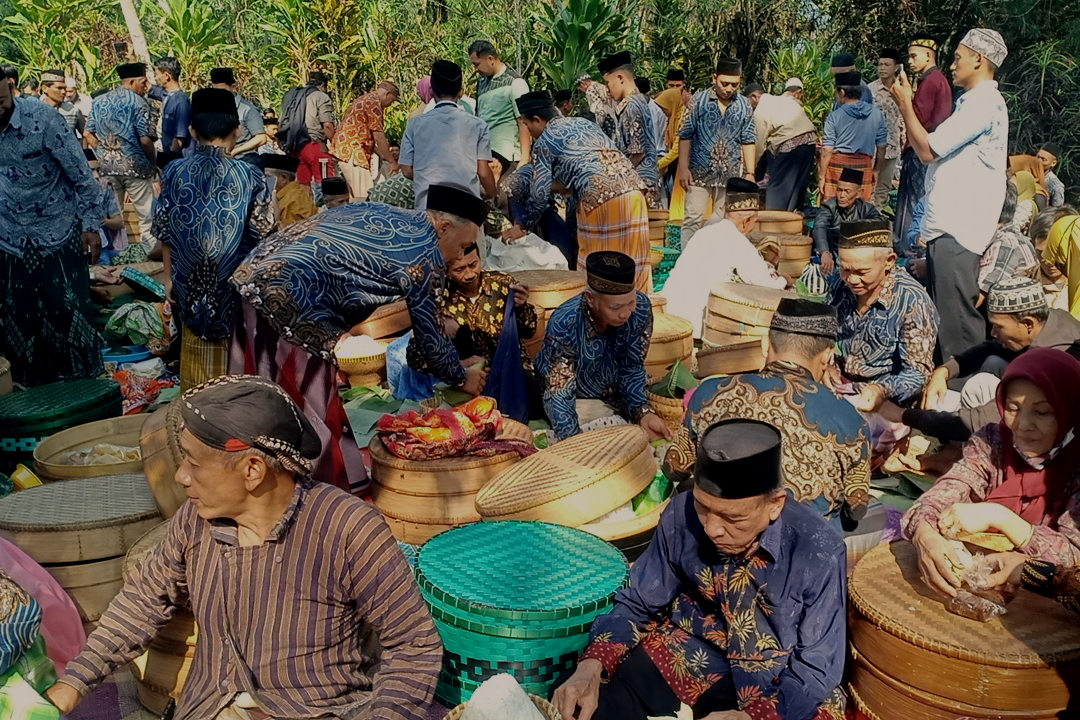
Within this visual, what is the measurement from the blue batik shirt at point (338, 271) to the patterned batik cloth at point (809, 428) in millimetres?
1235

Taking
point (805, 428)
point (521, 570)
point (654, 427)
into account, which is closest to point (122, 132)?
point (654, 427)

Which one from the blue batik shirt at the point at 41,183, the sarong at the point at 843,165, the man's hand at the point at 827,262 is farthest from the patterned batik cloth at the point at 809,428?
the sarong at the point at 843,165

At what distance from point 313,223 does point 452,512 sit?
1.21 m

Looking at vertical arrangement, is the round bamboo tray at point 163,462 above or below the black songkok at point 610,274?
below

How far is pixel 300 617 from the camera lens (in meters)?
2.25

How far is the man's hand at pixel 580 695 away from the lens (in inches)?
99.0

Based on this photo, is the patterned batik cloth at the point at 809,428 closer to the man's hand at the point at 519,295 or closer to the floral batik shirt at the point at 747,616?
the floral batik shirt at the point at 747,616

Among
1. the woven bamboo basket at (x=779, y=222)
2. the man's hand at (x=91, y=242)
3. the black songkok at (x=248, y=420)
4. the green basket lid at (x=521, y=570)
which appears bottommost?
the woven bamboo basket at (x=779, y=222)

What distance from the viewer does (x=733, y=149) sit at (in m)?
9.33

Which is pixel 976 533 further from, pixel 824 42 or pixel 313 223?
pixel 824 42

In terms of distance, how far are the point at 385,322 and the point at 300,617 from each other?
3.72m

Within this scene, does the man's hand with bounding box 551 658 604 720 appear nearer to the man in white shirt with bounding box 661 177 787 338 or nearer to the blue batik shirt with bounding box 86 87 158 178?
the man in white shirt with bounding box 661 177 787 338

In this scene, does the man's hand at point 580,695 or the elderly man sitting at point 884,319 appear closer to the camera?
the man's hand at point 580,695

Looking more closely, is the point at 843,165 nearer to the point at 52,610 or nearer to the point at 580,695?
the point at 580,695
